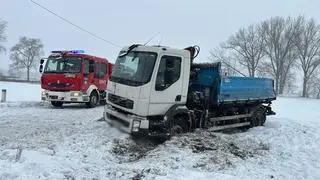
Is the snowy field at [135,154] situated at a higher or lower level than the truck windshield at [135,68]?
lower

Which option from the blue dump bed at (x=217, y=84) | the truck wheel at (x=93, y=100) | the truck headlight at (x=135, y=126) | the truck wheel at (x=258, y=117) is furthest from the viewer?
the truck wheel at (x=93, y=100)

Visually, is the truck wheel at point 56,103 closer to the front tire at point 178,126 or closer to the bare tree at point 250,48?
the front tire at point 178,126

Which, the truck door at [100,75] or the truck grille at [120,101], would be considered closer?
the truck grille at [120,101]

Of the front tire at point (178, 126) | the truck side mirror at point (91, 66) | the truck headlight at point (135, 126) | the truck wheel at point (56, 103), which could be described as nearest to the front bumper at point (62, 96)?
the truck wheel at point (56, 103)

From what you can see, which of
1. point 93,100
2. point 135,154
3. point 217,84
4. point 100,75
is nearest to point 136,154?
point 135,154

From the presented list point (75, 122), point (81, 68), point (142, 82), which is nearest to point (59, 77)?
point (81, 68)

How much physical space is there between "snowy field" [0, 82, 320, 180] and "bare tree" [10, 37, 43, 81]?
89.1m

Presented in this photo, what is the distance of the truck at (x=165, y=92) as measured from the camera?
11.8 m

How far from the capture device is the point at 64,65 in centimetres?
2011

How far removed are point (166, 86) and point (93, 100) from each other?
32.1 feet

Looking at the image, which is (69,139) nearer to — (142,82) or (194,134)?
(142,82)

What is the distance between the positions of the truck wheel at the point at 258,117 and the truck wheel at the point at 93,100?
26.1ft

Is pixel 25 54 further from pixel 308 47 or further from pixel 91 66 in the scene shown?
pixel 91 66

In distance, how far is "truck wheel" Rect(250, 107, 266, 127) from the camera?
1741cm
